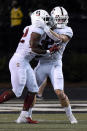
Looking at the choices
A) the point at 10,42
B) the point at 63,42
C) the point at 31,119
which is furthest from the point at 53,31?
the point at 10,42

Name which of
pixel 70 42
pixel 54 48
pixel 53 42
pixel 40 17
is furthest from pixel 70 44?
pixel 40 17

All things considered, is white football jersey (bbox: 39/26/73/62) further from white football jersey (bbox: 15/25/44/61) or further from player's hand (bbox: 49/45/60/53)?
white football jersey (bbox: 15/25/44/61)

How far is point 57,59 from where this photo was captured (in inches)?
475

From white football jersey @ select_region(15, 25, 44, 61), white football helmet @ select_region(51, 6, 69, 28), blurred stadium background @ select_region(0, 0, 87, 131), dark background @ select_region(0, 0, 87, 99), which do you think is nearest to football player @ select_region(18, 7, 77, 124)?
white football helmet @ select_region(51, 6, 69, 28)

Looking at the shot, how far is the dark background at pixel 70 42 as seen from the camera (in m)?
20.4

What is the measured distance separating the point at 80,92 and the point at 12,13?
14.9 ft

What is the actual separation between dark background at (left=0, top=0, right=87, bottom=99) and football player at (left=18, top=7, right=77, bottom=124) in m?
8.30

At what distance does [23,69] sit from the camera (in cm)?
1160

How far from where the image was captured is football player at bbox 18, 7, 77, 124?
11.7 metres

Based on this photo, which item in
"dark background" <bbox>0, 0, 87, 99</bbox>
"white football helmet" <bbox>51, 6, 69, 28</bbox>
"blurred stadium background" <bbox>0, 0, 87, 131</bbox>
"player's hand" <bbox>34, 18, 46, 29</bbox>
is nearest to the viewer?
"player's hand" <bbox>34, 18, 46, 29</bbox>

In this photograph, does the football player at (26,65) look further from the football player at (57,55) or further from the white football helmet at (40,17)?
the football player at (57,55)

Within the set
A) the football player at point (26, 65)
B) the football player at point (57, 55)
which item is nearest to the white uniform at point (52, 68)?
the football player at point (57, 55)

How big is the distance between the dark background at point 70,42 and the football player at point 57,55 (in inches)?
327

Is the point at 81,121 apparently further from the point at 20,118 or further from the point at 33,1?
the point at 33,1
